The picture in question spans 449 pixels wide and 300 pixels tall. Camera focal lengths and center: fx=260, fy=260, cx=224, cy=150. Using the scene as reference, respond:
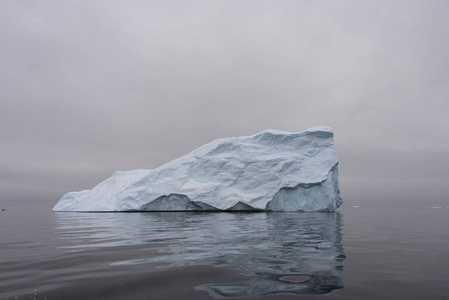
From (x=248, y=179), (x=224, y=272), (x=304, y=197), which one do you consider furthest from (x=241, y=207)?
(x=224, y=272)

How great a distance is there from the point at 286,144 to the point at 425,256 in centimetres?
2320

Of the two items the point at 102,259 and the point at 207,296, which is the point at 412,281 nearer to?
the point at 207,296

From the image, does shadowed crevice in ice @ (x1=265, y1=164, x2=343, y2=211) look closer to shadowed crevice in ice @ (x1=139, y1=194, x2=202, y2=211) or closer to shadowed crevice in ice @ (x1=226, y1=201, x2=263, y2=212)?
shadowed crevice in ice @ (x1=226, y1=201, x2=263, y2=212)

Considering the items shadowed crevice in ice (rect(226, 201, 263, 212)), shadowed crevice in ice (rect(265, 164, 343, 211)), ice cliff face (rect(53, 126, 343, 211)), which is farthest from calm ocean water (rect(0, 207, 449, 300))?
shadowed crevice in ice (rect(265, 164, 343, 211))

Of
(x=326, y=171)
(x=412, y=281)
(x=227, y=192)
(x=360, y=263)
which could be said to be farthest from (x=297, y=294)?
(x=326, y=171)

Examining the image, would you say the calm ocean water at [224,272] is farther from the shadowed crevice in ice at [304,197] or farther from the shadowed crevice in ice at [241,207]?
the shadowed crevice in ice at [304,197]

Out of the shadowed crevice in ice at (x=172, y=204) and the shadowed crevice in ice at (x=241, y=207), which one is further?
the shadowed crevice in ice at (x=172, y=204)

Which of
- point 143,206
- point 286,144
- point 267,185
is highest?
point 286,144

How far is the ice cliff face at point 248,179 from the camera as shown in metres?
24.6

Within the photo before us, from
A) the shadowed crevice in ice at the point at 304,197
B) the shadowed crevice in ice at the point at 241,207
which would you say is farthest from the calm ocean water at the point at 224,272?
the shadowed crevice in ice at the point at 304,197

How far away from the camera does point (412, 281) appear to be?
11.4 feet

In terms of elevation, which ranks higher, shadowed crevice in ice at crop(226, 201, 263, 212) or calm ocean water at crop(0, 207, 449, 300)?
calm ocean water at crop(0, 207, 449, 300)

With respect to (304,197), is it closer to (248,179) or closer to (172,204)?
(248,179)

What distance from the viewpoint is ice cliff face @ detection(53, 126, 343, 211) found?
24.6 m
